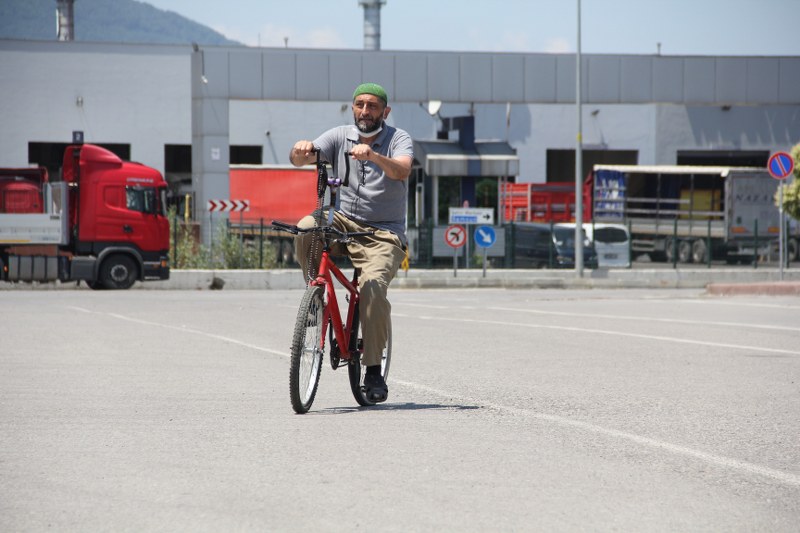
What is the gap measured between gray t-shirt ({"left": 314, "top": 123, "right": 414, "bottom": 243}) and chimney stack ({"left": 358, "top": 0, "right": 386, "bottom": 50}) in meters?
58.7

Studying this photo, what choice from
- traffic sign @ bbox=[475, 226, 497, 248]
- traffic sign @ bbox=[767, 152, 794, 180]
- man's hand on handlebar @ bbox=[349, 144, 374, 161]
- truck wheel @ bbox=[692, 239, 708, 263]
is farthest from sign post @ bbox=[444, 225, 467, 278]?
man's hand on handlebar @ bbox=[349, 144, 374, 161]

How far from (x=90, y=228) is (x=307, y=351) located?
2205 centimetres

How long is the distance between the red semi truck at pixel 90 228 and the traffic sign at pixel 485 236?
24.4 ft

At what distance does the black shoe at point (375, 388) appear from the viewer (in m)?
7.90

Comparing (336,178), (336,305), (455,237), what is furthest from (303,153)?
Result: (455,237)

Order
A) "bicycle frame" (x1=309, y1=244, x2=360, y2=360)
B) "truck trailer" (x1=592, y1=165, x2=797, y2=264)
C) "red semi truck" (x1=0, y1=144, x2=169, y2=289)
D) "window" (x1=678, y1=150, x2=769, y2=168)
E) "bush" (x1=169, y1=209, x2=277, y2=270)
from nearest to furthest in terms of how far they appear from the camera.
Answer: "bicycle frame" (x1=309, y1=244, x2=360, y2=360) < "red semi truck" (x1=0, y1=144, x2=169, y2=289) < "bush" (x1=169, y1=209, x2=277, y2=270) < "truck trailer" (x1=592, y1=165, x2=797, y2=264) < "window" (x1=678, y1=150, x2=769, y2=168)

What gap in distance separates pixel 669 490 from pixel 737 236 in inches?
1442

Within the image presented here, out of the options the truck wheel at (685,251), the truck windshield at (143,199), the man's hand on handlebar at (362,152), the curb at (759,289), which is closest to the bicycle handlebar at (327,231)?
the man's hand on handlebar at (362,152)

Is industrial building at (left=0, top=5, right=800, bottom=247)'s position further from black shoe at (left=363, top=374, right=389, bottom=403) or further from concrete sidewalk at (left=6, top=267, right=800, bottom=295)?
black shoe at (left=363, top=374, right=389, bottom=403)

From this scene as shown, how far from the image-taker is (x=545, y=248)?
114 ft

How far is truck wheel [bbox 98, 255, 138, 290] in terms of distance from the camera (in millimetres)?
28703

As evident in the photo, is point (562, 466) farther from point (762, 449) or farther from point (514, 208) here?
point (514, 208)

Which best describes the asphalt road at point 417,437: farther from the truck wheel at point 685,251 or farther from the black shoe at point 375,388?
the truck wheel at point 685,251

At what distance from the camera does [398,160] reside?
7.55 metres
